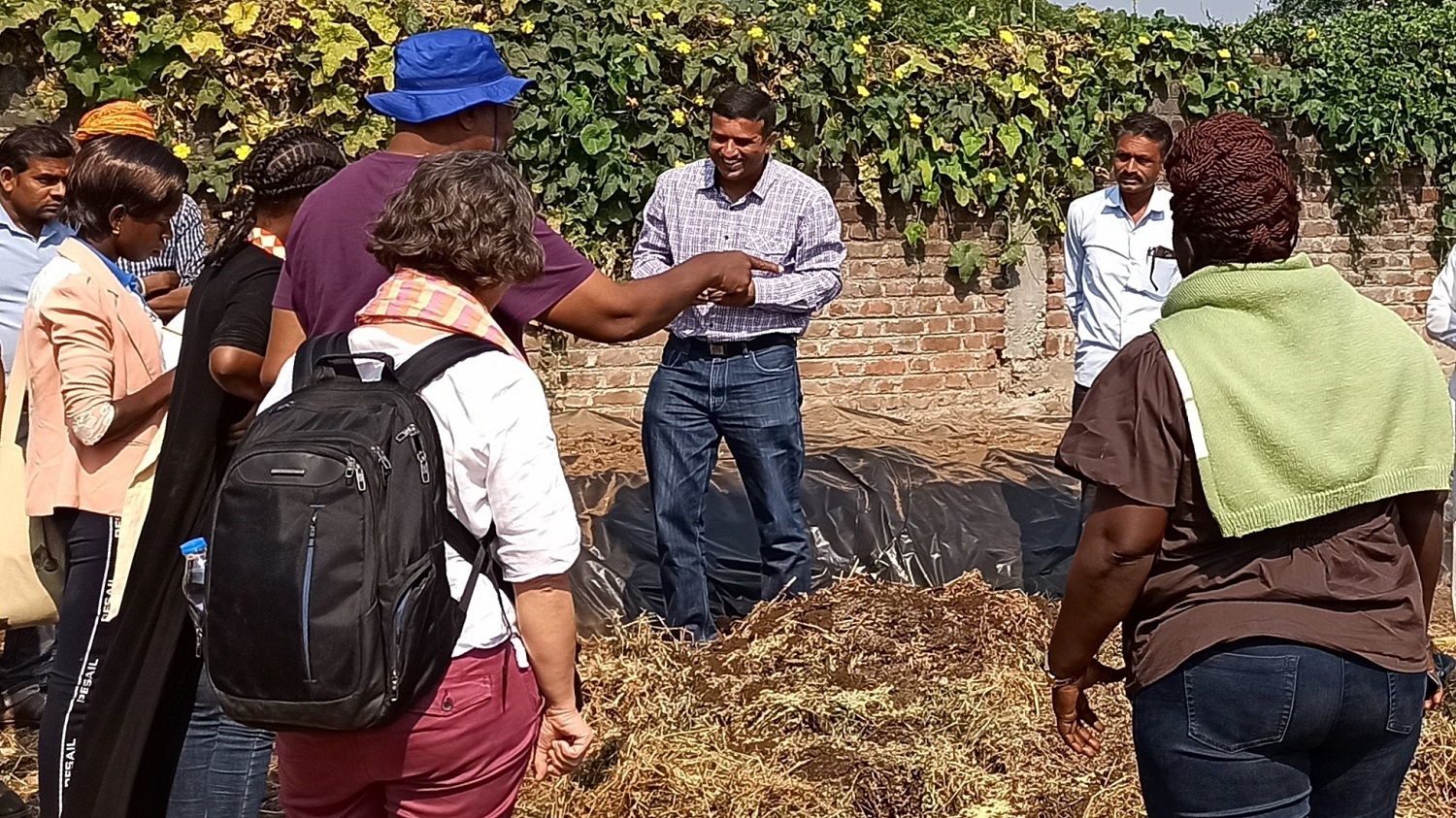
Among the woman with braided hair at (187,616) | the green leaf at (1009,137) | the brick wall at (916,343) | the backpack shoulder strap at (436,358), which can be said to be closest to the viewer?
the backpack shoulder strap at (436,358)

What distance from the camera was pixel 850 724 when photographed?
13.8 ft

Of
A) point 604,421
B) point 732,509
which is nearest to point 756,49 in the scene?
point 604,421

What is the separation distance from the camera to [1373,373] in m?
2.23

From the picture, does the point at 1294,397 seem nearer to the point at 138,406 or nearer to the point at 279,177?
the point at 279,177

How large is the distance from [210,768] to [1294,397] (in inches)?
87.0

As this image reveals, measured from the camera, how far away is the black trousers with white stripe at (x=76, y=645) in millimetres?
3041

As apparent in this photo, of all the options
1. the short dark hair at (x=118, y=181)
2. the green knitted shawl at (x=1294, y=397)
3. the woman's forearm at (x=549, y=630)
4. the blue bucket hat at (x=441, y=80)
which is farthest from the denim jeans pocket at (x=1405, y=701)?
the short dark hair at (x=118, y=181)

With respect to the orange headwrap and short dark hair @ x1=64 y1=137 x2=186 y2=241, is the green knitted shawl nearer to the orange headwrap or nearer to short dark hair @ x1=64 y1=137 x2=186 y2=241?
short dark hair @ x1=64 y1=137 x2=186 y2=241

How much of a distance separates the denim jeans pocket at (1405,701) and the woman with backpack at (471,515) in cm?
131

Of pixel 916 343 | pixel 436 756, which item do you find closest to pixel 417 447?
pixel 436 756

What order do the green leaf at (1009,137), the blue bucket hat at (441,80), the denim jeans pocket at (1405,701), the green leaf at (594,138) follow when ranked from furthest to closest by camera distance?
the green leaf at (1009,137) → the green leaf at (594,138) → the blue bucket hat at (441,80) → the denim jeans pocket at (1405,701)

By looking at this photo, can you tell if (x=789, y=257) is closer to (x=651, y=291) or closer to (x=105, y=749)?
(x=651, y=291)

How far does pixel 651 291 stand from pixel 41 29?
4883 millimetres

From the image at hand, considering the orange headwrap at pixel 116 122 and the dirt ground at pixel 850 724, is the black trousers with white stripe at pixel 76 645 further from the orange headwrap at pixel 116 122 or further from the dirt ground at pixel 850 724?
the orange headwrap at pixel 116 122
